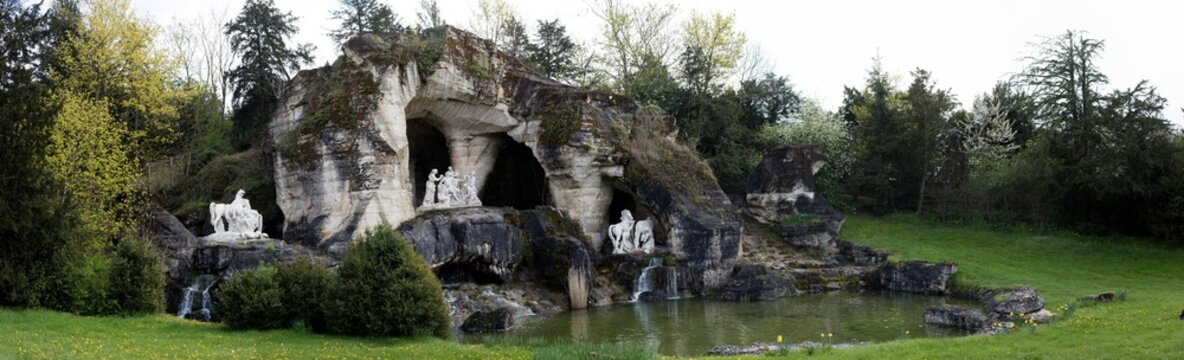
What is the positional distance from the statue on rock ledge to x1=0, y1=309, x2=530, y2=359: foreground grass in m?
13.0

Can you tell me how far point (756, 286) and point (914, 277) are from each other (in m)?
5.53

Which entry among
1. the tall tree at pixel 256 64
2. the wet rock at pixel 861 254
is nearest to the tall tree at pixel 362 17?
the tall tree at pixel 256 64

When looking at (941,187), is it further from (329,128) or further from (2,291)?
(2,291)

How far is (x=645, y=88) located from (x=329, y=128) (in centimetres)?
2018

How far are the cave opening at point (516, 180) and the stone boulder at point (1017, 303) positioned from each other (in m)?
18.3

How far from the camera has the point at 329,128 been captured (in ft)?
89.5

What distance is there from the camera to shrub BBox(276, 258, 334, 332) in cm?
1716

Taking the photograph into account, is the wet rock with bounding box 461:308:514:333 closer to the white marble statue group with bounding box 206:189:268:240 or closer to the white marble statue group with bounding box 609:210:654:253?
the white marble statue group with bounding box 206:189:268:240

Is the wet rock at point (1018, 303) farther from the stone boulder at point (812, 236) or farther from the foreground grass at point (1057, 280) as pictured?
the stone boulder at point (812, 236)

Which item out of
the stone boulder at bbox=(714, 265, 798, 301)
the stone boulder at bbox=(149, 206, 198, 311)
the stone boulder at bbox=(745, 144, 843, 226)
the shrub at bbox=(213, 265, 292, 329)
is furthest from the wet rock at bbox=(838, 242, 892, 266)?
the stone boulder at bbox=(149, 206, 198, 311)

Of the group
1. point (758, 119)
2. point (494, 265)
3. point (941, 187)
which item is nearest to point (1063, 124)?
point (941, 187)

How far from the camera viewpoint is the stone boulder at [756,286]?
2794cm

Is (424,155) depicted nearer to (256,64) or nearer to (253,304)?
(256,64)

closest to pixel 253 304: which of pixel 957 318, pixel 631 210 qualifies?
pixel 957 318
